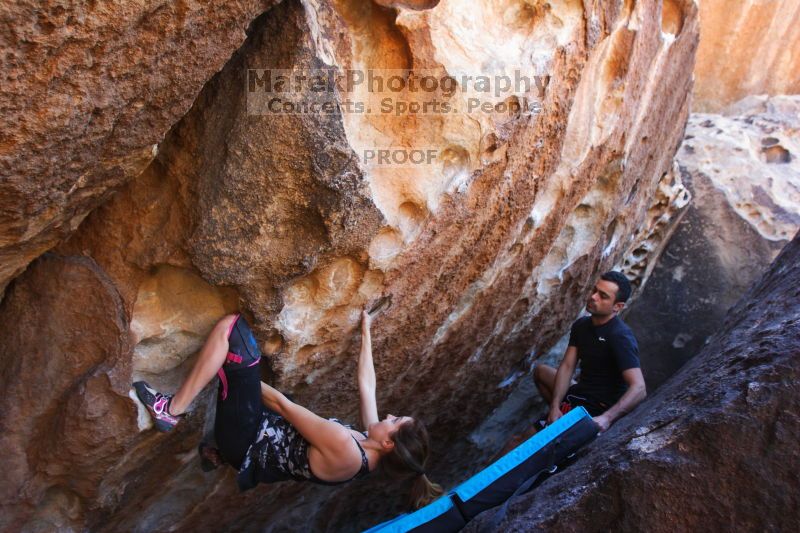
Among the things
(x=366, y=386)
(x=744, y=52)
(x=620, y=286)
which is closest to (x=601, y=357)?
(x=620, y=286)

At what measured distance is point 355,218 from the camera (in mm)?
2217

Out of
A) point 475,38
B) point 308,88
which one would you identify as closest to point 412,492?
point 308,88

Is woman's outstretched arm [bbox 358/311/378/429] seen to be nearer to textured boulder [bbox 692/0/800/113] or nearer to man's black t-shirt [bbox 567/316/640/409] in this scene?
man's black t-shirt [bbox 567/316/640/409]

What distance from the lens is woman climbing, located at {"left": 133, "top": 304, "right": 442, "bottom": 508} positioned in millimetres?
2178

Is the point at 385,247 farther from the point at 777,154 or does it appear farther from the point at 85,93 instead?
the point at 777,154

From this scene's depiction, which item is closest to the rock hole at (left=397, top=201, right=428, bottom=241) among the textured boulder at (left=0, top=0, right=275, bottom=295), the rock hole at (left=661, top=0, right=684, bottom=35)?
the textured boulder at (left=0, top=0, right=275, bottom=295)

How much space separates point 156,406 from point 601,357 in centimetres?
193

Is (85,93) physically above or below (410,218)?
above

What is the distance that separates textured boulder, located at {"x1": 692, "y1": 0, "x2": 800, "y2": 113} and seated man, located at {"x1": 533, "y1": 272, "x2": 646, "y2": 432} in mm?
3576

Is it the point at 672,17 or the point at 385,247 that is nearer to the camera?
the point at 385,247

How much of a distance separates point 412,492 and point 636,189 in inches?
88.5

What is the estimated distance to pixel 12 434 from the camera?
2.06 m

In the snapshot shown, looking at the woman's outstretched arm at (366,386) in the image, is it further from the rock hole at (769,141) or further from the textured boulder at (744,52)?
the textured boulder at (744,52)

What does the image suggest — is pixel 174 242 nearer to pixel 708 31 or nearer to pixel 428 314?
pixel 428 314
